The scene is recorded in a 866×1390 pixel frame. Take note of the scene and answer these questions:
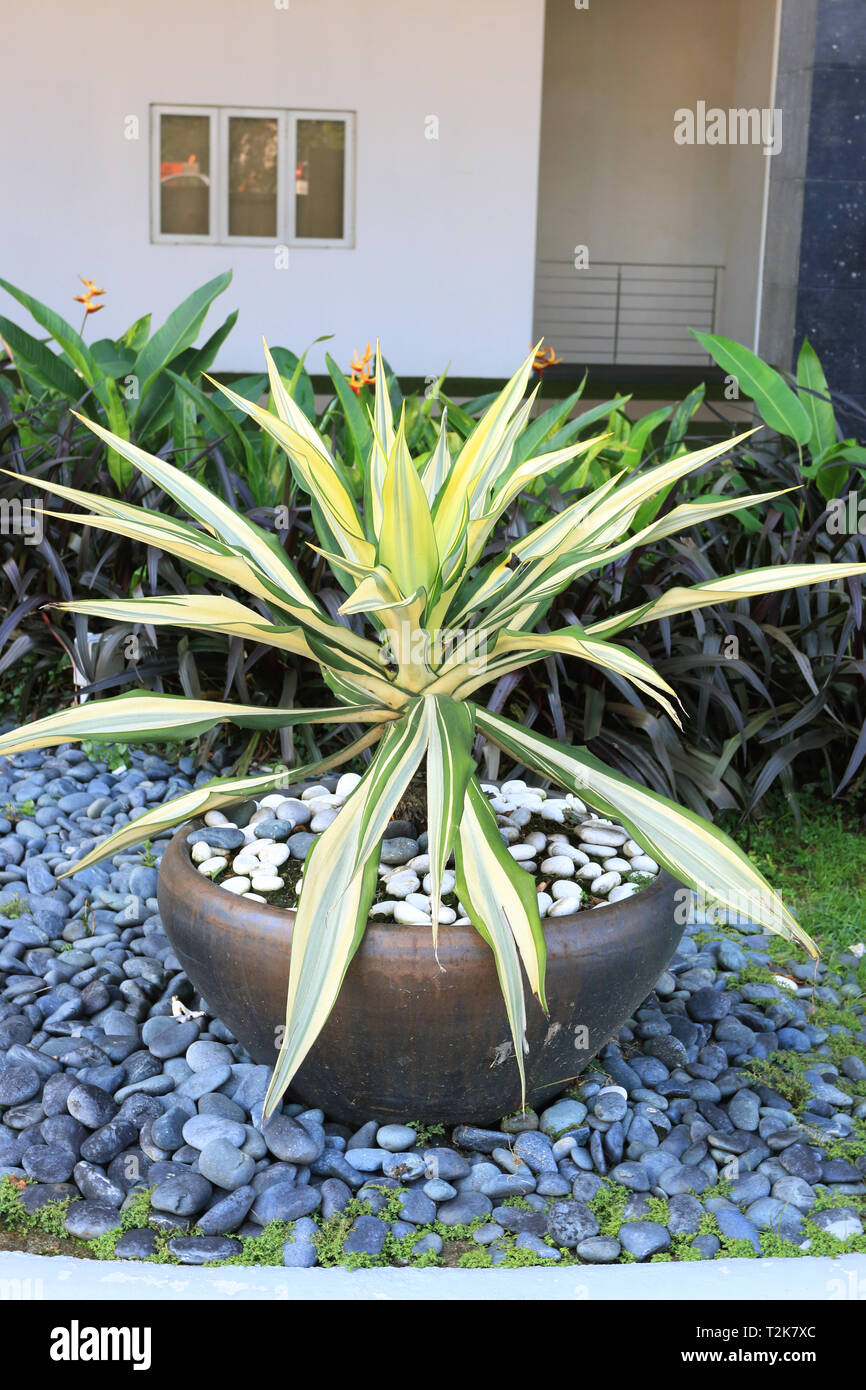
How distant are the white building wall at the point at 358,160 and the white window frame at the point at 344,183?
5cm

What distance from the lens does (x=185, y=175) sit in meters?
6.71

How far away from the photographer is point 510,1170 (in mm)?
1699

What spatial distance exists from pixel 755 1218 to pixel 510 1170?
32 cm

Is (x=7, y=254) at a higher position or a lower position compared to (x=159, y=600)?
higher

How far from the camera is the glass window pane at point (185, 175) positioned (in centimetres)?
660

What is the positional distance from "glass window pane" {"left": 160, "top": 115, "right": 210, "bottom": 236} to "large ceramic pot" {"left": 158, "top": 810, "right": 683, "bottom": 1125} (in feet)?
18.8

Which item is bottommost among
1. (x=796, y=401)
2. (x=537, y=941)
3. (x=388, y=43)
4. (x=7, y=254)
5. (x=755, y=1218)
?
(x=755, y=1218)

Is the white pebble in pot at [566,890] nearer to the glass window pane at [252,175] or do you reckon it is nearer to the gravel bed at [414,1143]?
the gravel bed at [414,1143]

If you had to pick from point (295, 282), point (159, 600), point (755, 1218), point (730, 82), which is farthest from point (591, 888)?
point (730, 82)

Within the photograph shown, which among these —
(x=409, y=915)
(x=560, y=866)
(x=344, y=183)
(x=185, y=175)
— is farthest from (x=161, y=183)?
(x=409, y=915)

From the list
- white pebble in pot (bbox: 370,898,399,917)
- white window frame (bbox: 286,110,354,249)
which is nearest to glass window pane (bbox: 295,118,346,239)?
white window frame (bbox: 286,110,354,249)

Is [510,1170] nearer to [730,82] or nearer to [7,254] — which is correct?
[7,254]

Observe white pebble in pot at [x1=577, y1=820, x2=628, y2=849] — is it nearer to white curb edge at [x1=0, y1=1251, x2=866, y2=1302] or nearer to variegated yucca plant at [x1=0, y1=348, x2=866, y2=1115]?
variegated yucca plant at [x1=0, y1=348, x2=866, y2=1115]

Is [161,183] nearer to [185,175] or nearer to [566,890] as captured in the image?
[185,175]
